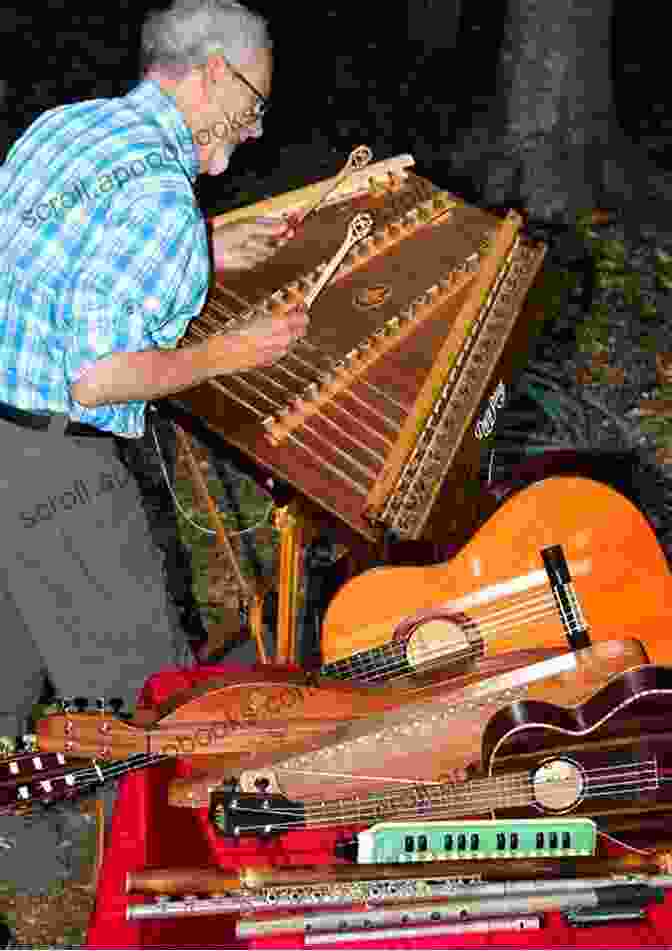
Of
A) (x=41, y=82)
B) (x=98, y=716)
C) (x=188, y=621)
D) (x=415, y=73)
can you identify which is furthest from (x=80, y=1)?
(x=98, y=716)

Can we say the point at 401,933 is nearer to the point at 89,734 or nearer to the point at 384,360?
the point at 89,734

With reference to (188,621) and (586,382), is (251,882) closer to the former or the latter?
(188,621)

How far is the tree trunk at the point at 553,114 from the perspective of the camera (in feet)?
26.5

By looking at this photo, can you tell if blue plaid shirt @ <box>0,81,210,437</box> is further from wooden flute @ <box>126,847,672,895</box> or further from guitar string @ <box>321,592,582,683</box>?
wooden flute @ <box>126,847,672,895</box>

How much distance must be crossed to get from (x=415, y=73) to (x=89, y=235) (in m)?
7.53

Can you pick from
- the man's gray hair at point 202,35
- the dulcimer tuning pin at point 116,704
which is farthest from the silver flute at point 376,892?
the man's gray hair at point 202,35

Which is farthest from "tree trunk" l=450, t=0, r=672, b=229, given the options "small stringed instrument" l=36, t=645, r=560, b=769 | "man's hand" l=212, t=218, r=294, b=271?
"small stringed instrument" l=36, t=645, r=560, b=769

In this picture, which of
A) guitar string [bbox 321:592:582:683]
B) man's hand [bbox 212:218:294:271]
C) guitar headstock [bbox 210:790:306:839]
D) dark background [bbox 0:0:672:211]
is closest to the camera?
guitar headstock [bbox 210:790:306:839]

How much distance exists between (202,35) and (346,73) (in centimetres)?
734

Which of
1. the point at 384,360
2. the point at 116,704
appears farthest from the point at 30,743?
the point at 384,360

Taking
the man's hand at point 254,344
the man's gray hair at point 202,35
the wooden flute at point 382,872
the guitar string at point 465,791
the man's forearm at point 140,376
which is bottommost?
the wooden flute at point 382,872

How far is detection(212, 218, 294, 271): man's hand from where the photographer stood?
13.6ft

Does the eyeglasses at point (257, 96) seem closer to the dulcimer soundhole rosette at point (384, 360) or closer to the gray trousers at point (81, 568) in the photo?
the dulcimer soundhole rosette at point (384, 360)

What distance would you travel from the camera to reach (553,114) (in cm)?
814
